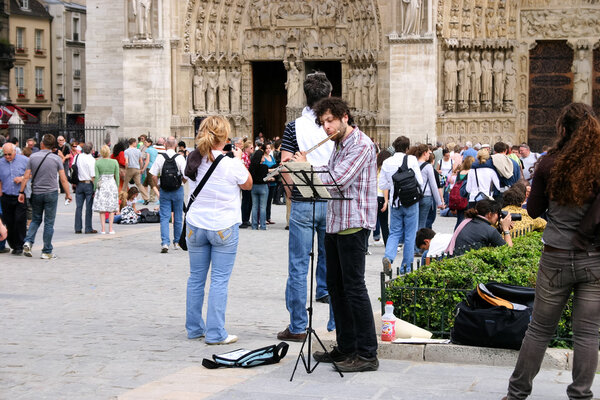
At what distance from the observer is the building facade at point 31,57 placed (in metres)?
55.6

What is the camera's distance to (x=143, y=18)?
27312 mm

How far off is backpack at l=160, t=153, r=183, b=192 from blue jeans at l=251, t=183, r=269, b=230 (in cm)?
340

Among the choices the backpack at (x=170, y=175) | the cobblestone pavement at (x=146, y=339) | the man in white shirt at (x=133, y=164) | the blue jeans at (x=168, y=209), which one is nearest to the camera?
the cobblestone pavement at (x=146, y=339)

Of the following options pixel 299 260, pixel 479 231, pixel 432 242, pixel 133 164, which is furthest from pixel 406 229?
pixel 133 164

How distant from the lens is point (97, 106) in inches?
1182

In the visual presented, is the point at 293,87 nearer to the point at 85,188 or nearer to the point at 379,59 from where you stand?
the point at 379,59

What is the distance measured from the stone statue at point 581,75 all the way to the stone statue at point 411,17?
4627mm

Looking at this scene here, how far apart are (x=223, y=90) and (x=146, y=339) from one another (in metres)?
20.6

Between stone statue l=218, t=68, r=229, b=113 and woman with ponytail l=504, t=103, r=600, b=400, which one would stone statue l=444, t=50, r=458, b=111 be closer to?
stone statue l=218, t=68, r=229, b=113

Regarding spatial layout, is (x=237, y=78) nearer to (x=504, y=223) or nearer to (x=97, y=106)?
(x=97, y=106)

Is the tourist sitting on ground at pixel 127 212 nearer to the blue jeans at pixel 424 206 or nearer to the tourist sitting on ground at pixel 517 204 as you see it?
the blue jeans at pixel 424 206

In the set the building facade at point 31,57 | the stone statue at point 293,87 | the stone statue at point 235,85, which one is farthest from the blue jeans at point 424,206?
the building facade at point 31,57

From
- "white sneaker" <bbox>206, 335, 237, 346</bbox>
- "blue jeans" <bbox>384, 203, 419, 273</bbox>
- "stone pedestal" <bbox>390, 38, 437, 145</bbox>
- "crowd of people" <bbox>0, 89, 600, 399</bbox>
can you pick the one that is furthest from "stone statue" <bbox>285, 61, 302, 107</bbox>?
"white sneaker" <bbox>206, 335, 237, 346</bbox>

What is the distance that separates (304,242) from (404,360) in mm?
1369
